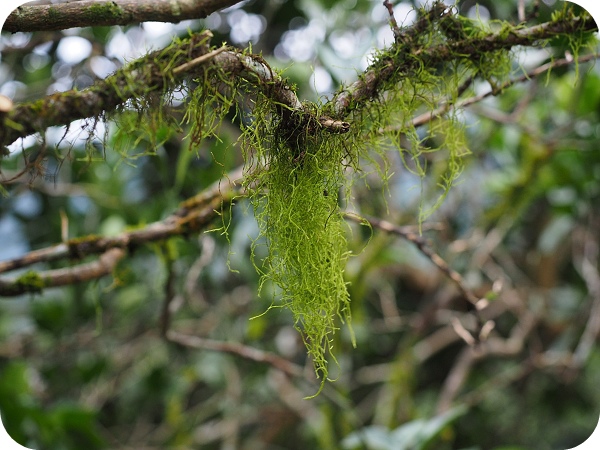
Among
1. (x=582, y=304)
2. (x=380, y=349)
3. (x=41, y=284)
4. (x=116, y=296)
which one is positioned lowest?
(x=380, y=349)

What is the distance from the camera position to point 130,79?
1.30ft

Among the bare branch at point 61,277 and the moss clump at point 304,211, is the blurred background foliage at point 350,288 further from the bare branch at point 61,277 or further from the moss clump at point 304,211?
the moss clump at point 304,211

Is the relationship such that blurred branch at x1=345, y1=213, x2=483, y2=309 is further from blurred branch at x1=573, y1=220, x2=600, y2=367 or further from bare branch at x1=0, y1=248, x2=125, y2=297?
blurred branch at x1=573, y1=220, x2=600, y2=367

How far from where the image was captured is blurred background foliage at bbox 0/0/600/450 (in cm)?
A: 102

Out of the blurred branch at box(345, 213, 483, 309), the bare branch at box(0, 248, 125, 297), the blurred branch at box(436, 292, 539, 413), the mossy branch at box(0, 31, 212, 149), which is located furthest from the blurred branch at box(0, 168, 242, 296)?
the blurred branch at box(436, 292, 539, 413)

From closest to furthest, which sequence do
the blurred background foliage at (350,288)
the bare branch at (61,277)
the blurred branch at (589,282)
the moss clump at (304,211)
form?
1. the moss clump at (304,211)
2. the bare branch at (61,277)
3. the blurred background foliage at (350,288)
4. the blurred branch at (589,282)

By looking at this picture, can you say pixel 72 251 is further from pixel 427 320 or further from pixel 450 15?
pixel 427 320

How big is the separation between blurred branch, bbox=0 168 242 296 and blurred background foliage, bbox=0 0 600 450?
67mm

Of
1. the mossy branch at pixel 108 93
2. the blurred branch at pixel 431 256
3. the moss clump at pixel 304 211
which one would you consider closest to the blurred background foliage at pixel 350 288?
the blurred branch at pixel 431 256

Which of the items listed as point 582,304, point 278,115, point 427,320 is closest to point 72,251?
point 278,115

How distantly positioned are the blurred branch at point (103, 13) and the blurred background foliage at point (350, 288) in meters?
0.38

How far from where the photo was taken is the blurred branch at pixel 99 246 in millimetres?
704

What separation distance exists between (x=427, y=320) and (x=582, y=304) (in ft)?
1.61

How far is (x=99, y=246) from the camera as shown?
76 centimetres
